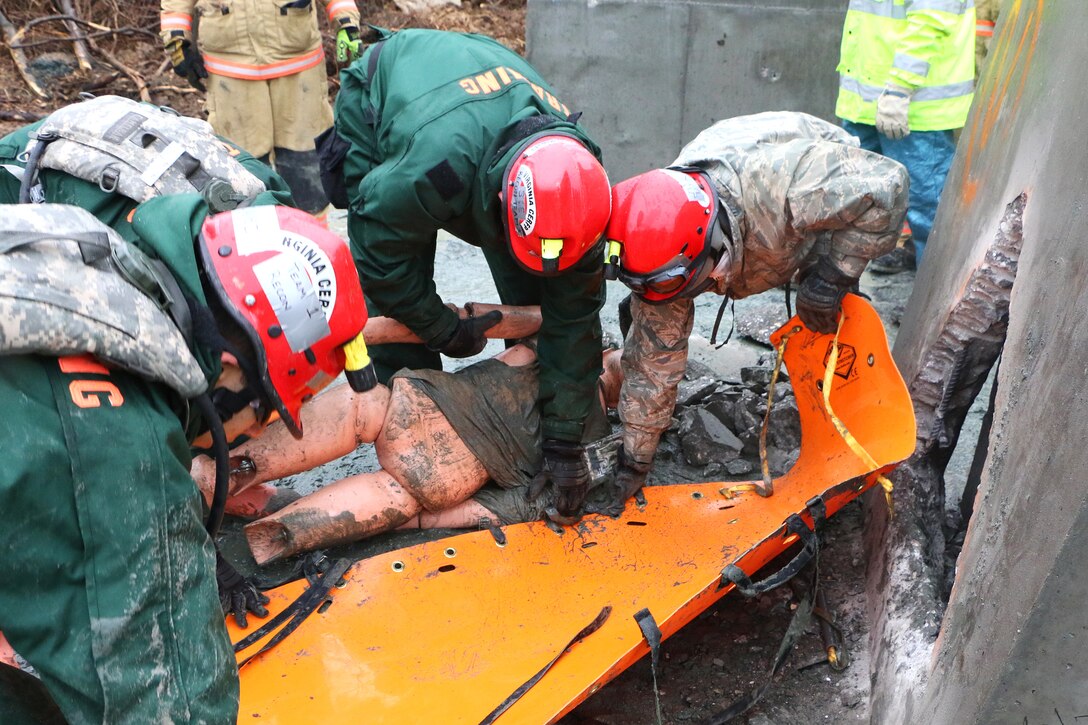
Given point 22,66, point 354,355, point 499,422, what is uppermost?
point 354,355

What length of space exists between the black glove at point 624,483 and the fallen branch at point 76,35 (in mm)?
6948

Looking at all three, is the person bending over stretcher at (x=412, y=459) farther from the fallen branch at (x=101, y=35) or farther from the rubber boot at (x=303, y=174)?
the fallen branch at (x=101, y=35)

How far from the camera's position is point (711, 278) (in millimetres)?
2934

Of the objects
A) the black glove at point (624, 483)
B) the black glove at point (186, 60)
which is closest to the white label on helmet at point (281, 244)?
the black glove at point (624, 483)

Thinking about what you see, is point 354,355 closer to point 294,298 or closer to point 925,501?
point 294,298

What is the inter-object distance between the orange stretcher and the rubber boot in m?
3.12

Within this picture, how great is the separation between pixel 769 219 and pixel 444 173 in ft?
3.42

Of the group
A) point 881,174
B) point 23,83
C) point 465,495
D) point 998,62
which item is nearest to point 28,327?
point 465,495

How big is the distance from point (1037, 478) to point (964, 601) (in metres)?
0.41

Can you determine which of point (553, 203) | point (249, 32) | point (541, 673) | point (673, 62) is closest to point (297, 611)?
point (541, 673)

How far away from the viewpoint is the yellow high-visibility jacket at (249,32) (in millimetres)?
4957

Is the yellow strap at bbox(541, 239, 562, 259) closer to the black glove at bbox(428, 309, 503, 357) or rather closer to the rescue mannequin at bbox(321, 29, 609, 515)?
the rescue mannequin at bbox(321, 29, 609, 515)

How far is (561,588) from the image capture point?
2754 mm

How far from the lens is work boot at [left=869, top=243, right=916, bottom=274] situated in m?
5.03
